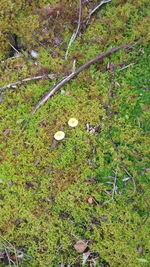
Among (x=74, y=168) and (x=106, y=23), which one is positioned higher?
(x=106, y=23)

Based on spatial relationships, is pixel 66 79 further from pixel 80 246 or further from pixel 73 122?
pixel 80 246

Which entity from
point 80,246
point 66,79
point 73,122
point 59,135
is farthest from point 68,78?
point 80,246

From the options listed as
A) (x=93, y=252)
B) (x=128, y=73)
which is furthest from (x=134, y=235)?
(x=128, y=73)

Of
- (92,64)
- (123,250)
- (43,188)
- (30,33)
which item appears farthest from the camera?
(30,33)

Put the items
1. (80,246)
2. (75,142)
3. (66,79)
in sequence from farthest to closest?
(66,79)
(75,142)
(80,246)

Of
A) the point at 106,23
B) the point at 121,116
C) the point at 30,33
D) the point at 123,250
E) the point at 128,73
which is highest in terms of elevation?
the point at 30,33

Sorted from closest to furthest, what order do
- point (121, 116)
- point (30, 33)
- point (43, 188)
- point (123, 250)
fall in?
point (123, 250)
point (43, 188)
point (121, 116)
point (30, 33)

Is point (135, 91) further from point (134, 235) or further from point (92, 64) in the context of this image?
point (134, 235)
